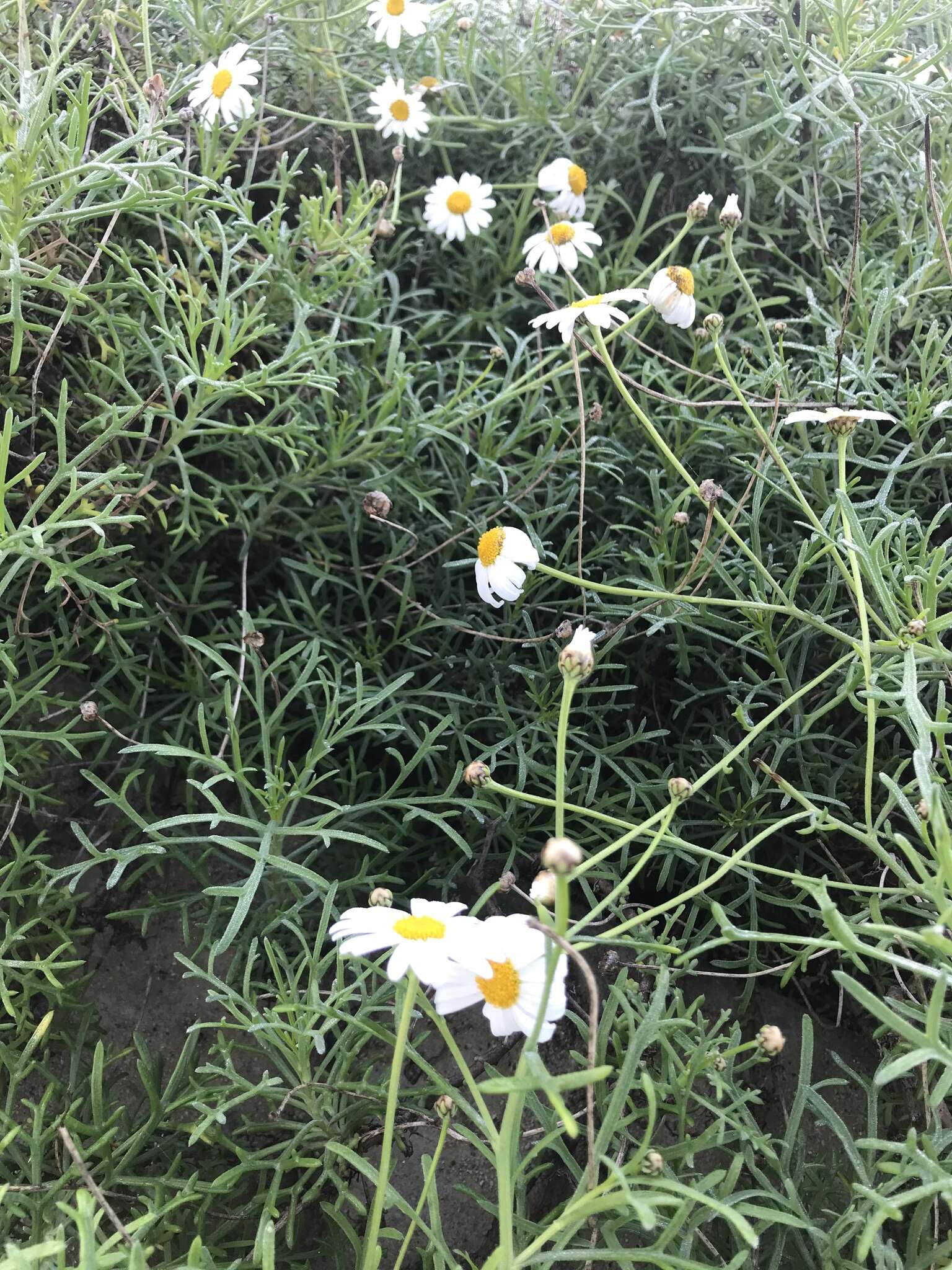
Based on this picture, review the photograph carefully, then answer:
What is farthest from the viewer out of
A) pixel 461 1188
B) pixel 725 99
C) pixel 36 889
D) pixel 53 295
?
pixel 725 99

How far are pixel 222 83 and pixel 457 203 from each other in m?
0.28

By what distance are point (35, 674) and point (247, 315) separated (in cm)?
35

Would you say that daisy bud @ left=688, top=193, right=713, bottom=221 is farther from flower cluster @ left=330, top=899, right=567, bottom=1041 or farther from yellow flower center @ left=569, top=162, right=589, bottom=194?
flower cluster @ left=330, top=899, right=567, bottom=1041

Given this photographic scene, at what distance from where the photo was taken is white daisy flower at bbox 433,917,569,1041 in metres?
0.45

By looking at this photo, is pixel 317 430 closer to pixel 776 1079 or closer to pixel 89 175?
pixel 89 175

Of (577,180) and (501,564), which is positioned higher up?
(577,180)

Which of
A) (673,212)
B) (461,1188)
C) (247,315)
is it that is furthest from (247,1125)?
(673,212)

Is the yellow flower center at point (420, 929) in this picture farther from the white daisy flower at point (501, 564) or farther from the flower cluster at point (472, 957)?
the white daisy flower at point (501, 564)

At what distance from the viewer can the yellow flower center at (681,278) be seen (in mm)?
695

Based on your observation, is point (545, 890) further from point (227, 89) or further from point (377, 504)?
point (227, 89)

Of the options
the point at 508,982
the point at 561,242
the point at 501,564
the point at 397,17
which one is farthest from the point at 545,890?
the point at 397,17

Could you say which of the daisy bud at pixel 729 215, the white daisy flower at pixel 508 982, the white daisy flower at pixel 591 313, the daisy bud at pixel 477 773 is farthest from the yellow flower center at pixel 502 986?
the daisy bud at pixel 729 215

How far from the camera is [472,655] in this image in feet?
2.66

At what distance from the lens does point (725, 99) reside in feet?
3.47
